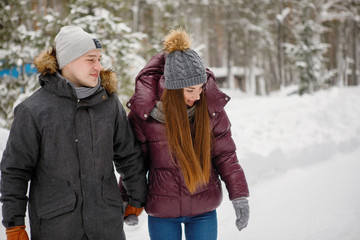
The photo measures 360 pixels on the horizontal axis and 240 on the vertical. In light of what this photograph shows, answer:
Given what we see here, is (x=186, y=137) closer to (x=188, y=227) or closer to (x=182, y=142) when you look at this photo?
(x=182, y=142)

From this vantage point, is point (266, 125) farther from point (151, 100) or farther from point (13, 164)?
point (13, 164)

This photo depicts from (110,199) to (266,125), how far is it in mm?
7122

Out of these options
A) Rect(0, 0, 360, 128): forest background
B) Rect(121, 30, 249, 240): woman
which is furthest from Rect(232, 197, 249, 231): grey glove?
Rect(0, 0, 360, 128): forest background

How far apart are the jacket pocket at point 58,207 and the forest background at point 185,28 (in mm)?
1332

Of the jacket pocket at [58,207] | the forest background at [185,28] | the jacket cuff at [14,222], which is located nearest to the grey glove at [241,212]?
the jacket pocket at [58,207]

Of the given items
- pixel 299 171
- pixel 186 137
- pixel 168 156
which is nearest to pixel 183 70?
pixel 186 137

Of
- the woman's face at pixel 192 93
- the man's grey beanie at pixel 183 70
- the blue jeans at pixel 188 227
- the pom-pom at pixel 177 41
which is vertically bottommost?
the blue jeans at pixel 188 227

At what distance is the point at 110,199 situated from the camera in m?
2.26

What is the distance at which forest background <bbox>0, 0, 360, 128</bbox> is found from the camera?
8.28m

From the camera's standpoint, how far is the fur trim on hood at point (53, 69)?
214 cm

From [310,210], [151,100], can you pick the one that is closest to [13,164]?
[151,100]

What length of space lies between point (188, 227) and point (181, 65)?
126cm

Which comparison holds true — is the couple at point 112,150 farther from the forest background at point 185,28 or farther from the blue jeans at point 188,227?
the forest background at point 185,28

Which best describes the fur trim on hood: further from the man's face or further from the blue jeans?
the blue jeans
